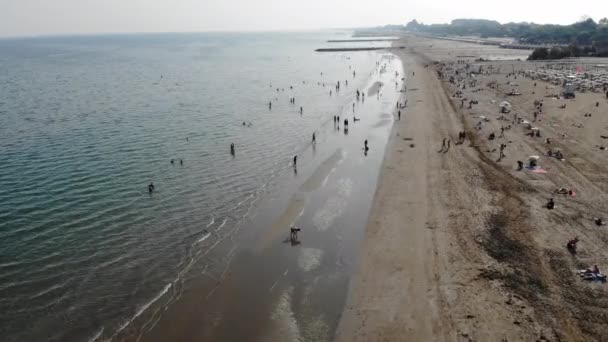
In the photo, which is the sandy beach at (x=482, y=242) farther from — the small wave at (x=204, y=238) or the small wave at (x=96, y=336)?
the small wave at (x=96, y=336)

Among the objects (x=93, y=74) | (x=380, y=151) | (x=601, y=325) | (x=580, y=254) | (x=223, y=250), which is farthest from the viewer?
(x=93, y=74)

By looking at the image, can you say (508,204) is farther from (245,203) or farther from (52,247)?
(52,247)

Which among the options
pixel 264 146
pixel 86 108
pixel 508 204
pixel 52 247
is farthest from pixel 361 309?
pixel 86 108

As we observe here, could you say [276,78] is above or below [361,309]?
above

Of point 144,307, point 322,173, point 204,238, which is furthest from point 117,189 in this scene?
point 322,173

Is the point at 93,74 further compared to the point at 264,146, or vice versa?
the point at 93,74

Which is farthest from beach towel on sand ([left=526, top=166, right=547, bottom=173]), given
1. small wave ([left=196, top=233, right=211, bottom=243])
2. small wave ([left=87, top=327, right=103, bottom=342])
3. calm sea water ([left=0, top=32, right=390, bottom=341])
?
small wave ([left=87, top=327, right=103, bottom=342])
